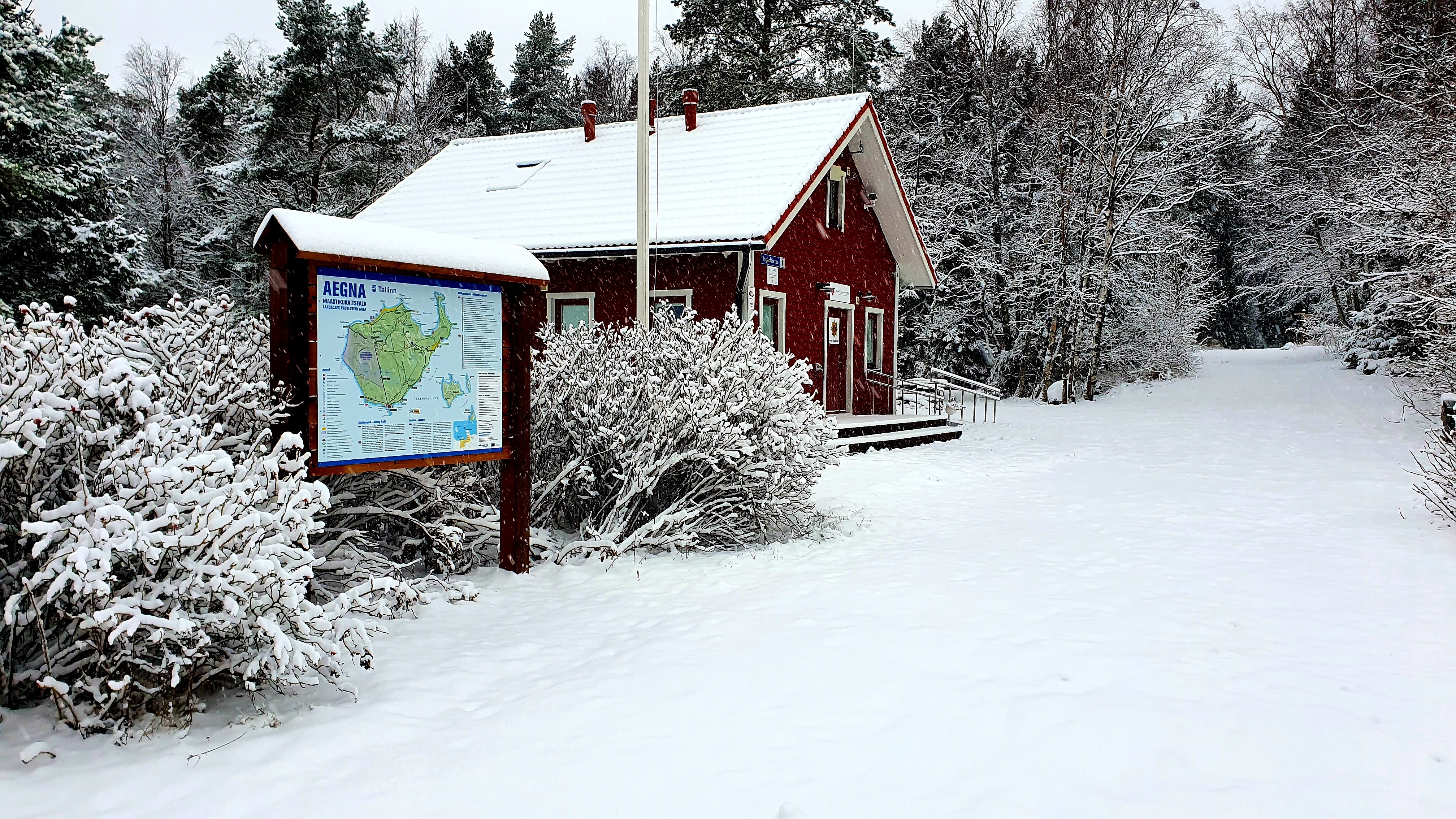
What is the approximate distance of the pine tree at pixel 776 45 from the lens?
32.3 m

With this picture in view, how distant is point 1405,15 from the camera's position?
2194 cm

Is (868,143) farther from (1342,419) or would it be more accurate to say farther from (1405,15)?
(1405,15)

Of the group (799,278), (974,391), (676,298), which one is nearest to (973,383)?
(974,391)

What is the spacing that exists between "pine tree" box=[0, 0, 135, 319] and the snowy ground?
15.0 metres

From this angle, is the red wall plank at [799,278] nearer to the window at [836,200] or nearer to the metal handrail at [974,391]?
the window at [836,200]

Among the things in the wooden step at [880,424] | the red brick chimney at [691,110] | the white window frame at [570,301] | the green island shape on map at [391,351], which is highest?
the red brick chimney at [691,110]

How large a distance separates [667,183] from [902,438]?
244 inches

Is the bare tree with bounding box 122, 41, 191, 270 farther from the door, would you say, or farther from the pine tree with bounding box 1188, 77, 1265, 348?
the pine tree with bounding box 1188, 77, 1265, 348

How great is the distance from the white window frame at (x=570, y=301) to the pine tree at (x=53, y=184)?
27.7ft

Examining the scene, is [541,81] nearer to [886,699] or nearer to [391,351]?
[391,351]

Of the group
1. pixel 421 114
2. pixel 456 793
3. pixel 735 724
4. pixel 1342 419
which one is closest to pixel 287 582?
pixel 456 793

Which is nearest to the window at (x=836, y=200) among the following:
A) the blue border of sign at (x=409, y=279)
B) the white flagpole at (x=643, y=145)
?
the white flagpole at (x=643, y=145)

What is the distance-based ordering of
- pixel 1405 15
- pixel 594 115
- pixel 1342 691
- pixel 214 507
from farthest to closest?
pixel 1405 15
pixel 594 115
pixel 1342 691
pixel 214 507

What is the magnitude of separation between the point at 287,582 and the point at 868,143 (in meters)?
16.6
